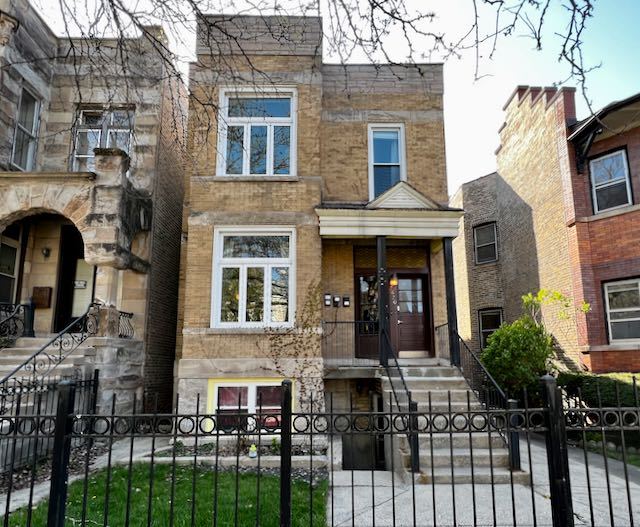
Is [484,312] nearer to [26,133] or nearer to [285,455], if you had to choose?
[285,455]

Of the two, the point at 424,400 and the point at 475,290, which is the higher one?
the point at 475,290

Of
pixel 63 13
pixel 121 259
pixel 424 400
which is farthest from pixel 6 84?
pixel 424 400

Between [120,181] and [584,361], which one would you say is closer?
[120,181]

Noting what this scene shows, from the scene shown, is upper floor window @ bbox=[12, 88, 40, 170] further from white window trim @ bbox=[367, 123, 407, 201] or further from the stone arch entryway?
white window trim @ bbox=[367, 123, 407, 201]

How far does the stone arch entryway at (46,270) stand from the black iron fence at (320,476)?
4.36 meters

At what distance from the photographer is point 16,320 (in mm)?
11359

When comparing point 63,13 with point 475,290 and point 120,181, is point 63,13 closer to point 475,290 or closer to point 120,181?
point 120,181

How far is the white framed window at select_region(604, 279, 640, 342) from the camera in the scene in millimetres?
11727

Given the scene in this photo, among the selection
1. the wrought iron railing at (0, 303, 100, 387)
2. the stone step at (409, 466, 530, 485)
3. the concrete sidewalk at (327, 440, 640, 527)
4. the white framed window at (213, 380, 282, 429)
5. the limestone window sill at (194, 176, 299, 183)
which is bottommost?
the concrete sidewalk at (327, 440, 640, 527)

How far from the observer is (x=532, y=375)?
1120 centimetres

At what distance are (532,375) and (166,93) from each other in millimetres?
11891

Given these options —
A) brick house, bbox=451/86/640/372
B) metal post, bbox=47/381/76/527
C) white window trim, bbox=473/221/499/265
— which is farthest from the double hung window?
metal post, bbox=47/381/76/527

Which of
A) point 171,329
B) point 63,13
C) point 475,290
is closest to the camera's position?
point 63,13

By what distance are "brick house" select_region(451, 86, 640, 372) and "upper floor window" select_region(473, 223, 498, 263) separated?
0.35 metres
